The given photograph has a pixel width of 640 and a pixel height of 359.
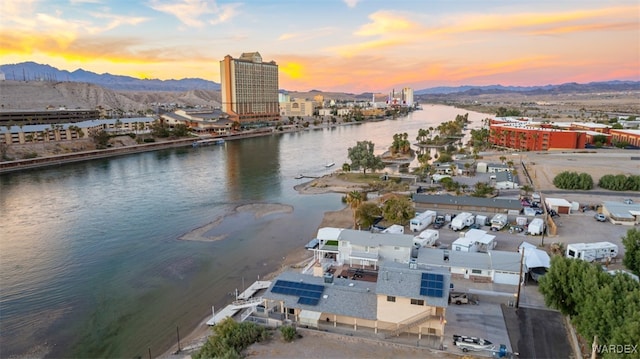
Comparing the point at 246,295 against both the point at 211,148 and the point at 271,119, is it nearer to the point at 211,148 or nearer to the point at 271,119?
the point at 211,148

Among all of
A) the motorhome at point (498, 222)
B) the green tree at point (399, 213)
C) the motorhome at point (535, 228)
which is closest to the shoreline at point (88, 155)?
the green tree at point (399, 213)

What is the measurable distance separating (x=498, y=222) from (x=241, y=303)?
636 inches

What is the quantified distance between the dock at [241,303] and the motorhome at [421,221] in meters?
9.97

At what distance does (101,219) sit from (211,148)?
41622mm

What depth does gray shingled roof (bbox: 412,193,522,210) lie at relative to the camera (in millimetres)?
27127

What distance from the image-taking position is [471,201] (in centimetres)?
2778

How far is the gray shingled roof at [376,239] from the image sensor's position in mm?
19062

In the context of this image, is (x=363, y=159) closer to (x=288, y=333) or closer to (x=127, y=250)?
(x=127, y=250)

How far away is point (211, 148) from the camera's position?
70.3 meters

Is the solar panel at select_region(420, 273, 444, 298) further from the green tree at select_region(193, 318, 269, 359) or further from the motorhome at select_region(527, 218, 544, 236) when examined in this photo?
the motorhome at select_region(527, 218, 544, 236)

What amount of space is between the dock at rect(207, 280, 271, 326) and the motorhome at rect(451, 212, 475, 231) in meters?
12.2

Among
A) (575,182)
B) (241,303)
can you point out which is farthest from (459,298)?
(575,182)

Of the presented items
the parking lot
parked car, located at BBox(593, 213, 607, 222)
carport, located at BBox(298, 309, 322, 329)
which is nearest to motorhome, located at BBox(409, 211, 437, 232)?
the parking lot

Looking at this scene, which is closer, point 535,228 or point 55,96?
point 535,228
